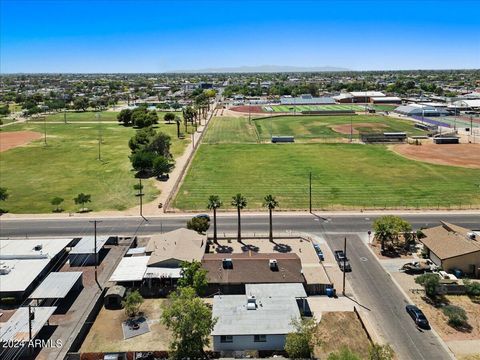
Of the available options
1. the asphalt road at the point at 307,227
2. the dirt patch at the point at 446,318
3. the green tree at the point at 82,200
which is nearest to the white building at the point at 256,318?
the asphalt road at the point at 307,227

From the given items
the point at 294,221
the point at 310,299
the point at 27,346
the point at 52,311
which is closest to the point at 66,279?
the point at 52,311

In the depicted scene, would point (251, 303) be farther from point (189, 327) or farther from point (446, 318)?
point (446, 318)

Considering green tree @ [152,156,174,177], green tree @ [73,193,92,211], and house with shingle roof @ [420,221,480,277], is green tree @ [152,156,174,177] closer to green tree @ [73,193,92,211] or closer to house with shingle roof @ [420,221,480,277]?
green tree @ [73,193,92,211]

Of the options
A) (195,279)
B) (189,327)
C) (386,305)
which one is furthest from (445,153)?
(189,327)

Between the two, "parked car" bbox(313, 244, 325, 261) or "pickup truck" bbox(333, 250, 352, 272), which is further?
"parked car" bbox(313, 244, 325, 261)

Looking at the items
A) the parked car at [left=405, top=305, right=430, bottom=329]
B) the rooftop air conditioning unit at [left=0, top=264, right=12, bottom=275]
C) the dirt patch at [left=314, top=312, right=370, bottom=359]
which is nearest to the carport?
the rooftop air conditioning unit at [left=0, top=264, right=12, bottom=275]
